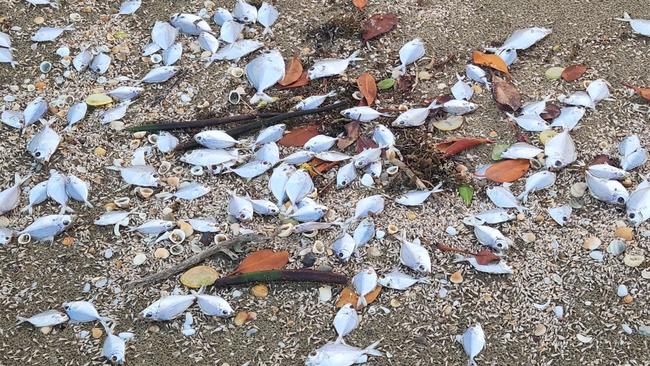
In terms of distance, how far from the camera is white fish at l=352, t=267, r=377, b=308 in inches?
95.9

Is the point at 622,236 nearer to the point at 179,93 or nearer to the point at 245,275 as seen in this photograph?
the point at 245,275

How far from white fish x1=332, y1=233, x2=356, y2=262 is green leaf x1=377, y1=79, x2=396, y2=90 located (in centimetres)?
82

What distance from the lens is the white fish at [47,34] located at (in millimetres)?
3312

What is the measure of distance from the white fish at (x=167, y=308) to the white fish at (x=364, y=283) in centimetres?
59

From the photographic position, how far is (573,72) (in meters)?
3.09

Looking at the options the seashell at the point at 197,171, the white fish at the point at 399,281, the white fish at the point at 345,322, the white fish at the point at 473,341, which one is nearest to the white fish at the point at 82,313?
the seashell at the point at 197,171

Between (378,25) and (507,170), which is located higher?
(378,25)

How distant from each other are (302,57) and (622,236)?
1607mm

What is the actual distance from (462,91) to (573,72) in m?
0.54

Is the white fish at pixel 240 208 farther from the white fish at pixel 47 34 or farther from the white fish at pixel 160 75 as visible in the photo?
the white fish at pixel 47 34

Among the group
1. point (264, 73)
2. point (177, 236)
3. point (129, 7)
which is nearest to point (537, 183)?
point (264, 73)

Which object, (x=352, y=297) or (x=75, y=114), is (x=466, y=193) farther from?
(x=75, y=114)

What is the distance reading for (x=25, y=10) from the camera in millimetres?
3465

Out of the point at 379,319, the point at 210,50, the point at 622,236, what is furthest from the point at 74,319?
the point at 622,236
